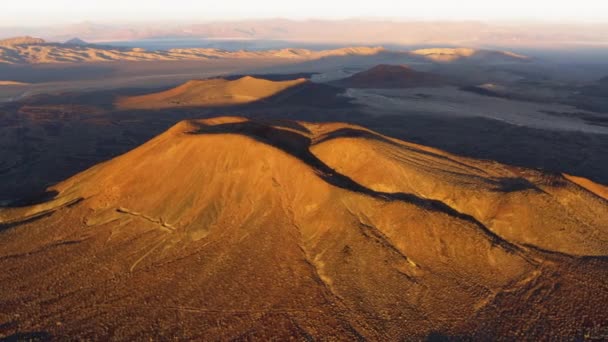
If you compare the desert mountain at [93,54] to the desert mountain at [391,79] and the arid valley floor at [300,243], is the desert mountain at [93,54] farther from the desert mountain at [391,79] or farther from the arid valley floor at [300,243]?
the arid valley floor at [300,243]

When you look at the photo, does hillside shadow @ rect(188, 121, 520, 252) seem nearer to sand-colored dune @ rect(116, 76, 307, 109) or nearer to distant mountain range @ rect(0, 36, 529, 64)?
sand-colored dune @ rect(116, 76, 307, 109)

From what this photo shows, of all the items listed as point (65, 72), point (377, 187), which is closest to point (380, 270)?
point (377, 187)

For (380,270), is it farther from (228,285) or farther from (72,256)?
(72,256)

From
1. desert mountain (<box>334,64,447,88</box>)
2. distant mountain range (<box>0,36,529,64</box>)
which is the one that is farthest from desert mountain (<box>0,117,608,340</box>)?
distant mountain range (<box>0,36,529,64</box>)

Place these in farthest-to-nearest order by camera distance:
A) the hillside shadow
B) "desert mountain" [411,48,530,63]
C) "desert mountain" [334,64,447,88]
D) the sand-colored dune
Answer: "desert mountain" [411,48,530,63] → "desert mountain" [334,64,447,88] → the sand-colored dune → the hillside shadow

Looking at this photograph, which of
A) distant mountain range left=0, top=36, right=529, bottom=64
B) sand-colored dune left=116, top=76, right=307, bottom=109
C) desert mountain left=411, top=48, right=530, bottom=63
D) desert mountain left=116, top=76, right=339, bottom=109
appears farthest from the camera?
desert mountain left=411, top=48, right=530, bottom=63

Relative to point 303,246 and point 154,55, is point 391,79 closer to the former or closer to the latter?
point 303,246

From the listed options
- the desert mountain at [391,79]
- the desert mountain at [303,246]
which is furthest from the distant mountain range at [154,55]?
the desert mountain at [303,246]
